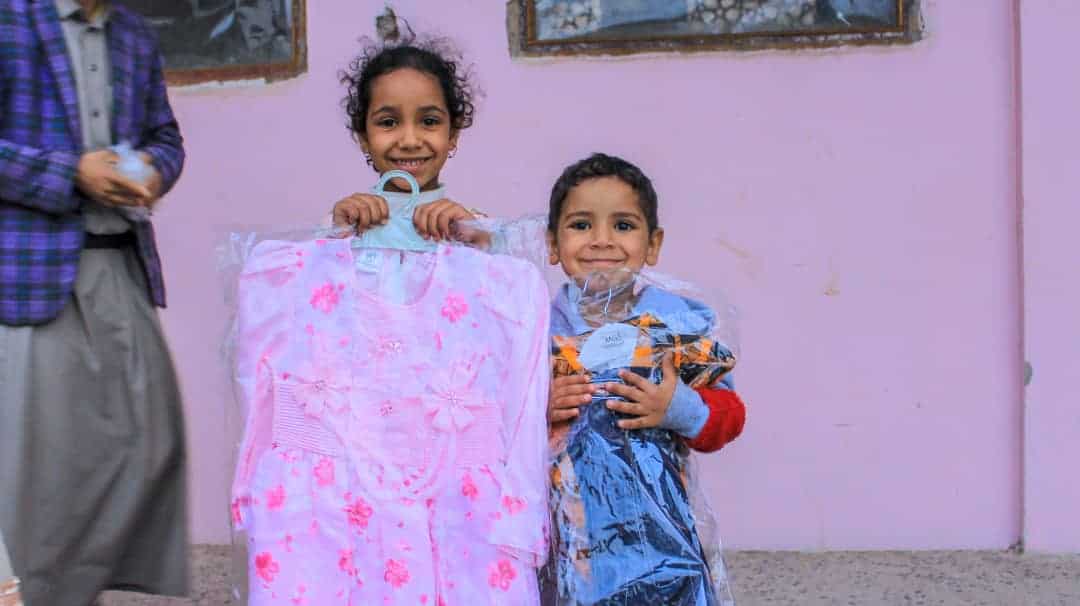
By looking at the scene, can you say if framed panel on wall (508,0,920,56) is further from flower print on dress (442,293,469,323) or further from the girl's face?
flower print on dress (442,293,469,323)

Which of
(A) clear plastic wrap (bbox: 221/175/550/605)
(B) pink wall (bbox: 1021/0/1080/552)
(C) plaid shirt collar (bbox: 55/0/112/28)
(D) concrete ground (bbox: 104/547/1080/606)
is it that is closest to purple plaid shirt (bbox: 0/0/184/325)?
(C) plaid shirt collar (bbox: 55/0/112/28)

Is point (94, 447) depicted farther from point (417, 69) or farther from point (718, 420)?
point (718, 420)

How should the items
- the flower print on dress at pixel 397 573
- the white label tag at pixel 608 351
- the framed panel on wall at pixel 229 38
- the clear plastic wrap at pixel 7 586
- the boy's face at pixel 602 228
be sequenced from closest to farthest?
1. the clear plastic wrap at pixel 7 586
2. the flower print on dress at pixel 397 573
3. the white label tag at pixel 608 351
4. the boy's face at pixel 602 228
5. the framed panel on wall at pixel 229 38

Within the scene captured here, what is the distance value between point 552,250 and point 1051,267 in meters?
1.91

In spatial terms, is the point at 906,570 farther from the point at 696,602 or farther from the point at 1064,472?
the point at 696,602

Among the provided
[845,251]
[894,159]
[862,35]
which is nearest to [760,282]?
[845,251]

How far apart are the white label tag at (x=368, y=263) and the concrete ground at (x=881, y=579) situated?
175 centimetres

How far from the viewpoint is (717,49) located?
392cm

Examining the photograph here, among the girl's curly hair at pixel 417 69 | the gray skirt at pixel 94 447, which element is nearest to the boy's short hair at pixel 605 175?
the girl's curly hair at pixel 417 69

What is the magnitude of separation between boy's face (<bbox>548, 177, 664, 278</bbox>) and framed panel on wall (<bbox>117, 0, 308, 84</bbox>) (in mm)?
1713

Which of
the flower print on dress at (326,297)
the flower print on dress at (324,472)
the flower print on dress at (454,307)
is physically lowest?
the flower print on dress at (324,472)

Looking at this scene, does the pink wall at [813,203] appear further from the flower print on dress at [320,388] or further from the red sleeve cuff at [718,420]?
the flower print on dress at [320,388]

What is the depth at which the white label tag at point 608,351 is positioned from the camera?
2406 millimetres

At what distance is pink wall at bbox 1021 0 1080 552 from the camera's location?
150 inches
